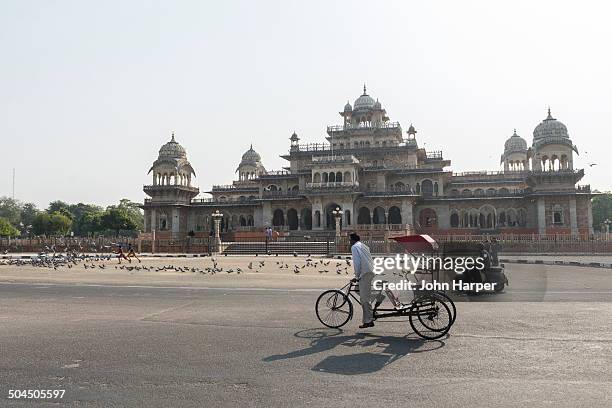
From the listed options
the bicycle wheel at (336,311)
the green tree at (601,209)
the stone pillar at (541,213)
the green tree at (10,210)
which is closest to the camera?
the bicycle wheel at (336,311)

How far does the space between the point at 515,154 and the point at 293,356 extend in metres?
70.9

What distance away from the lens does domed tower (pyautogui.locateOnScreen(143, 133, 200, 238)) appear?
203 ft

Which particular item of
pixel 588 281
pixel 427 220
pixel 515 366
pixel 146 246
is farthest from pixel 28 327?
pixel 427 220

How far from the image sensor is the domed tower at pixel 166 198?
61.9 m

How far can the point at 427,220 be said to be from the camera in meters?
56.8

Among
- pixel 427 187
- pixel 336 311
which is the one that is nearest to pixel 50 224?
pixel 427 187

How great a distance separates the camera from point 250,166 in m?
79.2

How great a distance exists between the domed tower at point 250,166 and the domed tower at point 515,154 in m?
37.9

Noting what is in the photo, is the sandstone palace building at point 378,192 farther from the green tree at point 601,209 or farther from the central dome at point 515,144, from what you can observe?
the green tree at point 601,209

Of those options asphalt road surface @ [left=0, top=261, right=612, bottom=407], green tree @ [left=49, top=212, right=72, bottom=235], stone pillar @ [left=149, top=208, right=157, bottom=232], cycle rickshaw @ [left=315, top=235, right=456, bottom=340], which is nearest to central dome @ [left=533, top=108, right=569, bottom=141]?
asphalt road surface @ [left=0, top=261, right=612, bottom=407]

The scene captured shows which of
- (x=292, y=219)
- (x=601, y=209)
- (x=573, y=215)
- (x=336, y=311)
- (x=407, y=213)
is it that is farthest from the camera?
(x=601, y=209)

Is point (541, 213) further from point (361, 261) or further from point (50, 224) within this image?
point (50, 224)

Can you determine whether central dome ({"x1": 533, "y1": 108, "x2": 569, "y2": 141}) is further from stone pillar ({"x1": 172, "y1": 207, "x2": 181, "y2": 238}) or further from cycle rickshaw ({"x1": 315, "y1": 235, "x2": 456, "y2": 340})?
cycle rickshaw ({"x1": 315, "y1": 235, "x2": 456, "y2": 340})

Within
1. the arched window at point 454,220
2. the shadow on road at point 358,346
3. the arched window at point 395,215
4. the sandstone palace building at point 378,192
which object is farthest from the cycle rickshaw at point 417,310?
the arched window at point 454,220
